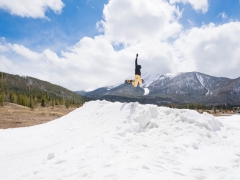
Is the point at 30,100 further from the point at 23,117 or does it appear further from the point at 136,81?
the point at 136,81

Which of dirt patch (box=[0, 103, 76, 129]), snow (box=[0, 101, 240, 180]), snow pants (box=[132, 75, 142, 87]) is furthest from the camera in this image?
dirt patch (box=[0, 103, 76, 129])

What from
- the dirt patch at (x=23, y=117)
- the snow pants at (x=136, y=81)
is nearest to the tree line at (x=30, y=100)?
the dirt patch at (x=23, y=117)

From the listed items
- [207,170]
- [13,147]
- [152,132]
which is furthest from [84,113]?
[207,170]

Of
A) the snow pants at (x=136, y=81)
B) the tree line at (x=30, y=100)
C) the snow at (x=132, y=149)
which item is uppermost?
the tree line at (x=30, y=100)

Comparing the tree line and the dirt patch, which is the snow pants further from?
Answer: the tree line

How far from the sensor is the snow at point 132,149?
668 cm

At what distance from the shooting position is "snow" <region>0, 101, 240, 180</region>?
6676 millimetres

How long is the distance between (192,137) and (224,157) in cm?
192

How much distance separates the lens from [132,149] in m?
8.71

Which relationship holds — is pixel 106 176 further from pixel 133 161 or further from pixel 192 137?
pixel 192 137

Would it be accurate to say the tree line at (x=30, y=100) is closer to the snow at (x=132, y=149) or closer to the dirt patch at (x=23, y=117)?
the dirt patch at (x=23, y=117)

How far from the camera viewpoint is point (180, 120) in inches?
487

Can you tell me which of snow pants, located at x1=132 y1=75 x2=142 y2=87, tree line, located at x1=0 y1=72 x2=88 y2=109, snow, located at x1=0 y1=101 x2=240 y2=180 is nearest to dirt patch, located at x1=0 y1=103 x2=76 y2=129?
snow, located at x1=0 y1=101 x2=240 y2=180

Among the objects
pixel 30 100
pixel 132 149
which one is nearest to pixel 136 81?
pixel 132 149
